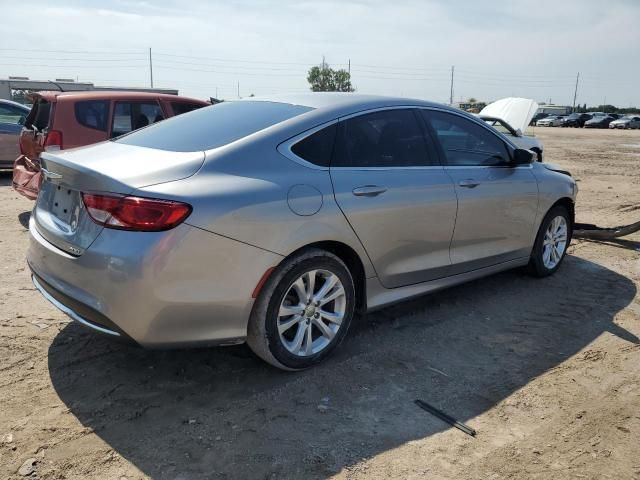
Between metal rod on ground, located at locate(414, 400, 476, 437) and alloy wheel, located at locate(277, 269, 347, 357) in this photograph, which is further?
alloy wheel, located at locate(277, 269, 347, 357)

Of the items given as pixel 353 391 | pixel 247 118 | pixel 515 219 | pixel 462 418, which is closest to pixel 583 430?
pixel 462 418

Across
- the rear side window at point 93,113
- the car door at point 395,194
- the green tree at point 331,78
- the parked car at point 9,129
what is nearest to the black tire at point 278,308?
the car door at point 395,194

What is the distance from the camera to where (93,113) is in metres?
7.54

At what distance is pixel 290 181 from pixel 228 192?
0.40 m

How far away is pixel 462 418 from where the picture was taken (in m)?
3.02

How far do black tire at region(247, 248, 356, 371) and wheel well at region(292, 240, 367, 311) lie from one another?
0.22 ft

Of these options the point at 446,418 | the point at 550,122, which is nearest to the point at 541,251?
the point at 446,418

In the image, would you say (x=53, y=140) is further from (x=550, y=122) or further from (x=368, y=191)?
(x=550, y=122)

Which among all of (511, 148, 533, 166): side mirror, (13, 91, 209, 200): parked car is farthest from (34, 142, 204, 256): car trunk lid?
(13, 91, 209, 200): parked car

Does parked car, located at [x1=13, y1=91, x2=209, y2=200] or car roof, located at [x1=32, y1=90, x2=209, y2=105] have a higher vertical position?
car roof, located at [x1=32, y1=90, x2=209, y2=105]

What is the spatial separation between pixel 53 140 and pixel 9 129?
145 inches

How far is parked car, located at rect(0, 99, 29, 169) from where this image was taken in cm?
1004

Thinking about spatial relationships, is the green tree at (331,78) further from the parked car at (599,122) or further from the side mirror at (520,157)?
the side mirror at (520,157)

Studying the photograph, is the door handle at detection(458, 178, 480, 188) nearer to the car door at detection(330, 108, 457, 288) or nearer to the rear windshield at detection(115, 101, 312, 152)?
the car door at detection(330, 108, 457, 288)
